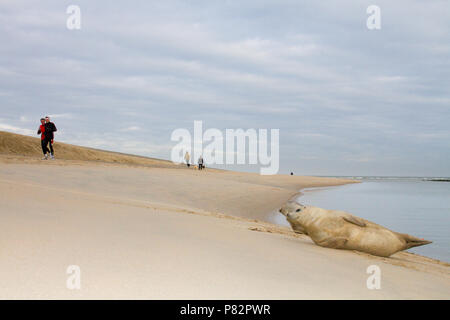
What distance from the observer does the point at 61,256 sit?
2711 millimetres

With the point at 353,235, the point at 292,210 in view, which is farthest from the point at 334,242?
the point at 292,210

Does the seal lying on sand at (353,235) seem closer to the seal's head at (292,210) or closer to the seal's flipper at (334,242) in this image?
the seal's flipper at (334,242)

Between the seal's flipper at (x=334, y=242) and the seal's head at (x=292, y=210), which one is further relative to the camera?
the seal's head at (x=292, y=210)

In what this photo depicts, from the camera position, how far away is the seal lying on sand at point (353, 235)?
495 centimetres

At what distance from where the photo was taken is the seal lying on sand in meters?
4.95

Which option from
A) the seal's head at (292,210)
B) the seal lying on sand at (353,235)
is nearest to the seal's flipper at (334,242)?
the seal lying on sand at (353,235)

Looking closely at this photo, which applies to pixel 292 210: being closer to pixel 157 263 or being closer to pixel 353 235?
pixel 353 235

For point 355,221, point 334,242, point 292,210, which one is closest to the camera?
point 334,242

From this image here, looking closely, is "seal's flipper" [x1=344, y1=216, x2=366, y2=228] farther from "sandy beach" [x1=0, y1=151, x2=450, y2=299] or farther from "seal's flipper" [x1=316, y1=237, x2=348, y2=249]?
"sandy beach" [x1=0, y1=151, x2=450, y2=299]

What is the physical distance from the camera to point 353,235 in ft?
16.3
